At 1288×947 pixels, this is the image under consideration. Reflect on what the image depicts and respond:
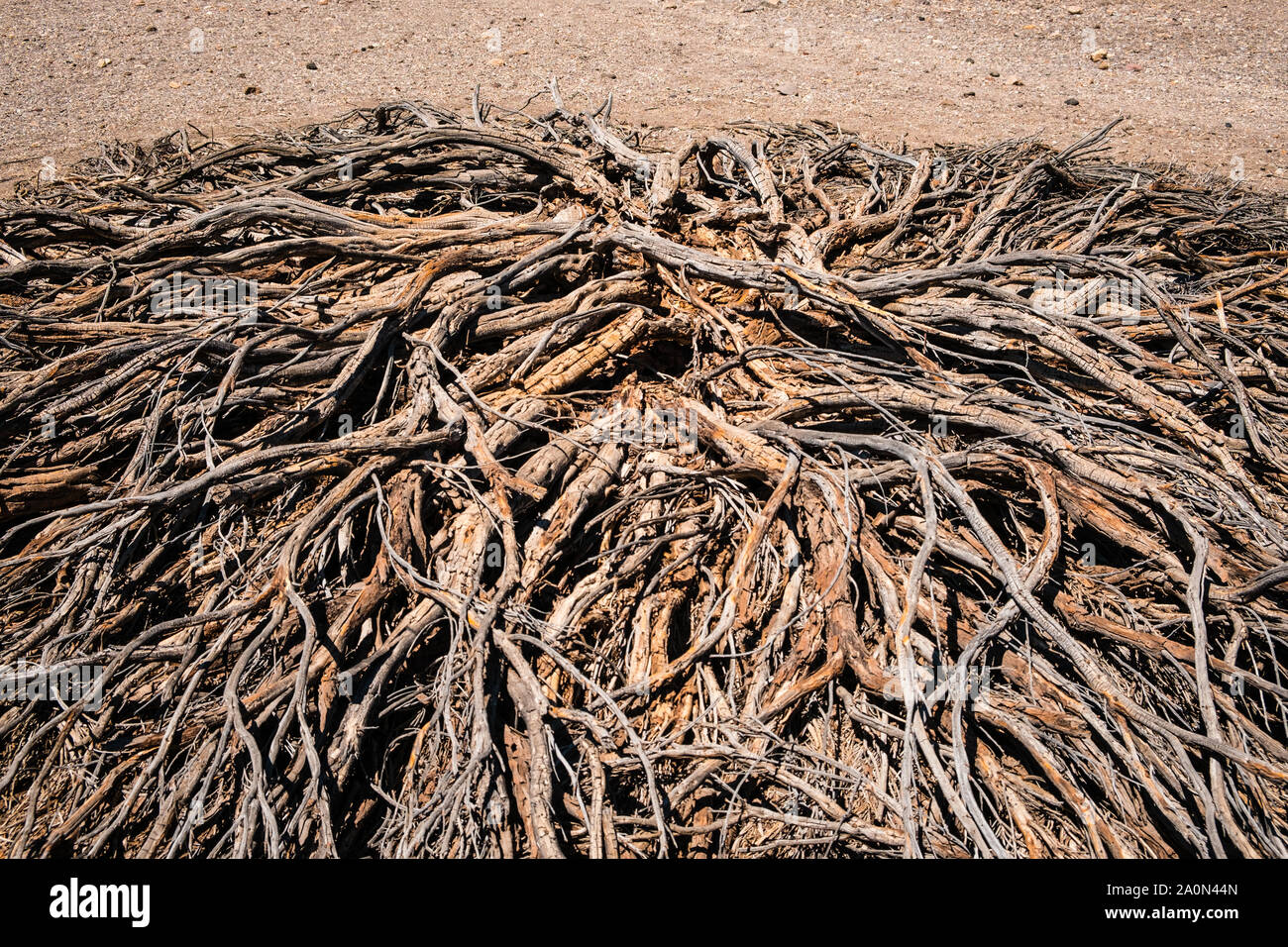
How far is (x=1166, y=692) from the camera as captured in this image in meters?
2.41

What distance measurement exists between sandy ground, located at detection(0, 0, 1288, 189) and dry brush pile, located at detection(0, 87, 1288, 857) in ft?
9.71

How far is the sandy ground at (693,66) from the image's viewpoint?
5.97 metres

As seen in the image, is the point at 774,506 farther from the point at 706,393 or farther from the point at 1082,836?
the point at 1082,836

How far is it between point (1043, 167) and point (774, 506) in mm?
2913

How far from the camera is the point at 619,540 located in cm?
279

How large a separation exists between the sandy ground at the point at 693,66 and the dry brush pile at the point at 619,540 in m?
2.96

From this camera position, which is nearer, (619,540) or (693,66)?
(619,540)

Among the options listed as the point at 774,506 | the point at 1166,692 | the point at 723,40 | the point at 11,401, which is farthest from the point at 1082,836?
the point at 723,40

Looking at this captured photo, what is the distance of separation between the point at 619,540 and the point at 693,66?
18.2ft
